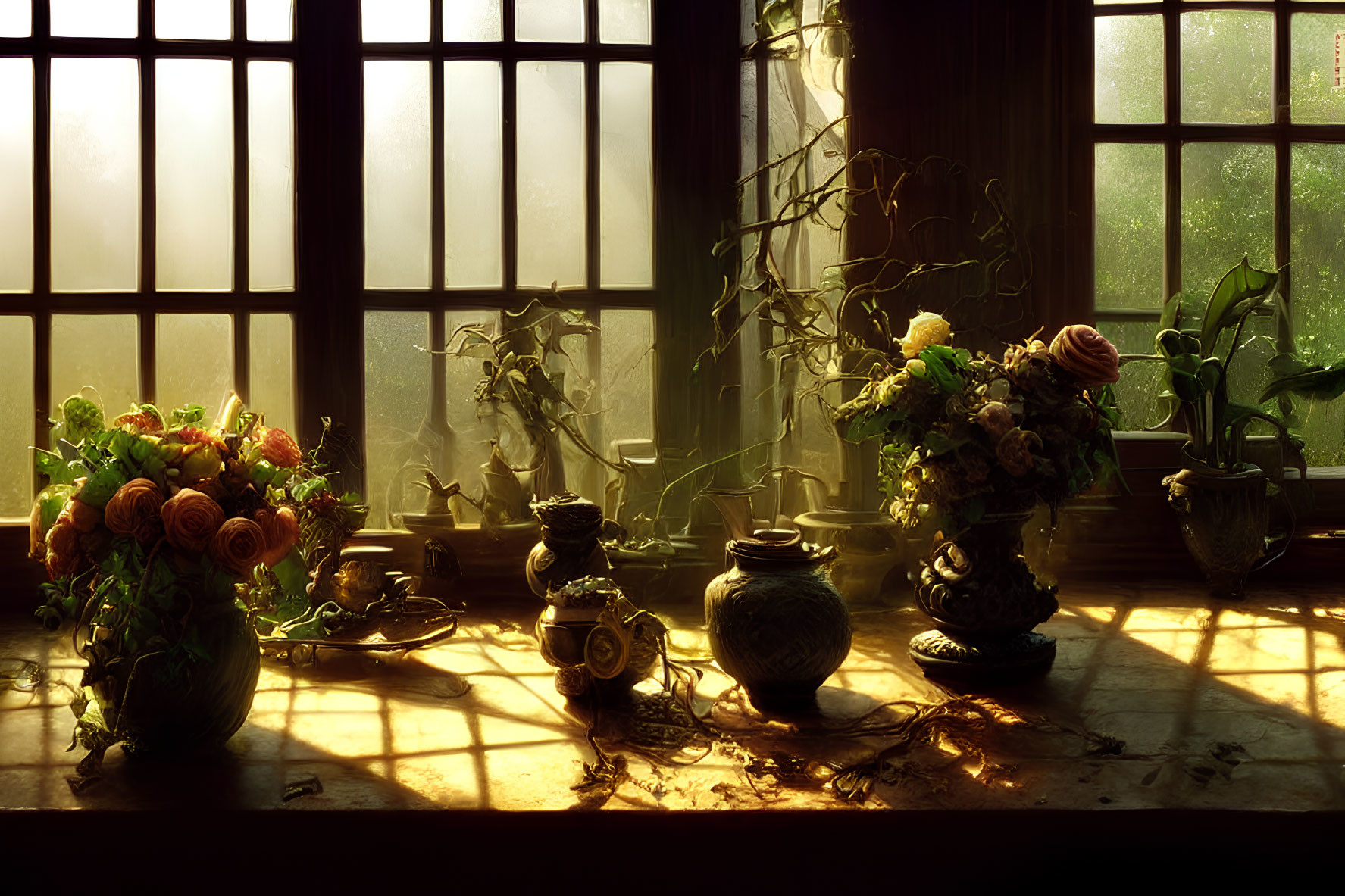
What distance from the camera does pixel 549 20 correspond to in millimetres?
3564

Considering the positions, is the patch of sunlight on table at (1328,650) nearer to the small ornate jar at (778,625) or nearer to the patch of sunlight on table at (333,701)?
the small ornate jar at (778,625)

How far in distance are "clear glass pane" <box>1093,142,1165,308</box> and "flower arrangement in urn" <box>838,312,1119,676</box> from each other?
49.6 inches

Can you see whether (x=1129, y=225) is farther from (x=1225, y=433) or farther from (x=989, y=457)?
Answer: (x=989, y=457)

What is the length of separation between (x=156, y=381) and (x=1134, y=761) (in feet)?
10.2

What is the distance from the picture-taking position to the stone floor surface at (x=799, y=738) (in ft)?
6.26

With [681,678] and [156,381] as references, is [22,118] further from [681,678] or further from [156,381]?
[681,678]

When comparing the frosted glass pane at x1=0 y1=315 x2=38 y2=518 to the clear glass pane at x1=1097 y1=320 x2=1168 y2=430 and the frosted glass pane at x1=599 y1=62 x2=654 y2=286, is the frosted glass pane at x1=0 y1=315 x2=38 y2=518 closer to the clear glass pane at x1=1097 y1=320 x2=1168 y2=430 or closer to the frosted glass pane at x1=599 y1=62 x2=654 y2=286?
the frosted glass pane at x1=599 y1=62 x2=654 y2=286

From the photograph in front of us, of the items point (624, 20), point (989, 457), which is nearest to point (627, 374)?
point (624, 20)

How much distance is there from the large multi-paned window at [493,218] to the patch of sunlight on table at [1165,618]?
1.58 m

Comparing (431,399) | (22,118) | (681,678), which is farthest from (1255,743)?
(22,118)

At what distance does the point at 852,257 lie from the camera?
3.55m

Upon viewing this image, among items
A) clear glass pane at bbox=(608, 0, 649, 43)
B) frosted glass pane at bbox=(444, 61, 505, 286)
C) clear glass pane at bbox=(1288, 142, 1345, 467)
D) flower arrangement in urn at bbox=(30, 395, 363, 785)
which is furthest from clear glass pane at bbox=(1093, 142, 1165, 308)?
flower arrangement in urn at bbox=(30, 395, 363, 785)

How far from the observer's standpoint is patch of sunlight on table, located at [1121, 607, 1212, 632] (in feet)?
9.93

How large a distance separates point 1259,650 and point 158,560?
8.57 ft
